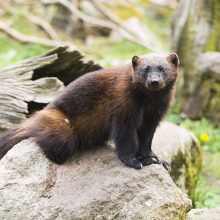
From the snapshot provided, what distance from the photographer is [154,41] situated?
575 inches

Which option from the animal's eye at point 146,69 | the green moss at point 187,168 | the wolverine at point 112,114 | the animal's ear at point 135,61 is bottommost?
the green moss at point 187,168

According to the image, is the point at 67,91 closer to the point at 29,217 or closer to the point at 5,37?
the point at 29,217

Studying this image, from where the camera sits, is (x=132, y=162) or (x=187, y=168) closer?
(x=132, y=162)

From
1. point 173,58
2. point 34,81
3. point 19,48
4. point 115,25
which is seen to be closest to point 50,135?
point 173,58

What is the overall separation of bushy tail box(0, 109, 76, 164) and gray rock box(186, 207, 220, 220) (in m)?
1.27

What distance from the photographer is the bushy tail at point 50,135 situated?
4.85m

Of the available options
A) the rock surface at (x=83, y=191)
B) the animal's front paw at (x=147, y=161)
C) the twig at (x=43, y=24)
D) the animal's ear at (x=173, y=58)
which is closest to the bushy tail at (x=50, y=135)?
the rock surface at (x=83, y=191)

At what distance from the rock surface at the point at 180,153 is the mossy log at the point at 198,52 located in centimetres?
315

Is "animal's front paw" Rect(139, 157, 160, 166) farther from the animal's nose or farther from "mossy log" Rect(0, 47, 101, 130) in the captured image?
"mossy log" Rect(0, 47, 101, 130)

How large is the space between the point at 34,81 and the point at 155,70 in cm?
215

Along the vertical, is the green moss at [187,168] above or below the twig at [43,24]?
above

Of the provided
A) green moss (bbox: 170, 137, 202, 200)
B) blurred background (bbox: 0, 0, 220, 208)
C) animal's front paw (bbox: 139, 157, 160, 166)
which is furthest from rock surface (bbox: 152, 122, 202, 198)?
animal's front paw (bbox: 139, 157, 160, 166)

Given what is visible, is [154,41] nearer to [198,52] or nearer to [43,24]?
[43,24]

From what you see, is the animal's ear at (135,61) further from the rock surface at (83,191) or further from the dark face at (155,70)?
the rock surface at (83,191)
